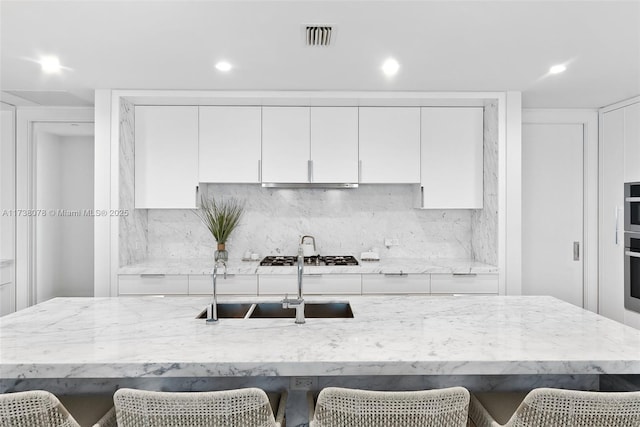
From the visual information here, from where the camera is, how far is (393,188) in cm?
419

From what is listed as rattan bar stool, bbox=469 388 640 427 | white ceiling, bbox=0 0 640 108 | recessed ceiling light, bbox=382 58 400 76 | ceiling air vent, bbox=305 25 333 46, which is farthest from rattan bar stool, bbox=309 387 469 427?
recessed ceiling light, bbox=382 58 400 76

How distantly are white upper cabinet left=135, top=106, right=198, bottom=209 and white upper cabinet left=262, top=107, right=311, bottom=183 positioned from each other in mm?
663

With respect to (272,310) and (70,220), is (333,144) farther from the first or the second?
(70,220)

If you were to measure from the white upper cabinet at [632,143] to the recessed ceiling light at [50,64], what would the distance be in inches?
179

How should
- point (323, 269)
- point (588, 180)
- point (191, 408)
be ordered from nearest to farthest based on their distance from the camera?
point (191, 408)
point (323, 269)
point (588, 180)

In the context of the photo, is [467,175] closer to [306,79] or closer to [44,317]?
[306,79]

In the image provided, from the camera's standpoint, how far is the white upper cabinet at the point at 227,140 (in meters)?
3.77

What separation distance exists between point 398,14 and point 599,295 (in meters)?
3.56

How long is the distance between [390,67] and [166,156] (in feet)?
6.98

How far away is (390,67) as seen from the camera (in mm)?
2904

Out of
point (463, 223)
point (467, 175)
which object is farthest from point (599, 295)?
point (467, 175)

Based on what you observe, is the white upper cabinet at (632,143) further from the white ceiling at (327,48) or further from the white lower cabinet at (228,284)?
the white lower cabinet at (228,284)

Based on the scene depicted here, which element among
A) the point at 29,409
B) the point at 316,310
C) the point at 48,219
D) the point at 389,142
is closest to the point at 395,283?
the point at 389,142

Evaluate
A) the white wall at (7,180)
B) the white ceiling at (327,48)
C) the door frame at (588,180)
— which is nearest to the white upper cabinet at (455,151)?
the white ceiling at (327,48)
